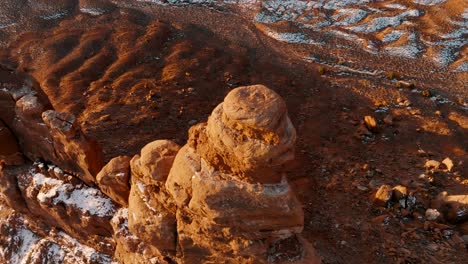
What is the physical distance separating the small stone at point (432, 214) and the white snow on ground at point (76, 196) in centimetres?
1413

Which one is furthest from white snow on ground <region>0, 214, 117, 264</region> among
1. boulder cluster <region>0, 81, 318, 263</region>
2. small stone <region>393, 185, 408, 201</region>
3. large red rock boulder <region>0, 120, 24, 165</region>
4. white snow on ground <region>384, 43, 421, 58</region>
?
white snow on ground <region>384, 43, 421, 58</region>

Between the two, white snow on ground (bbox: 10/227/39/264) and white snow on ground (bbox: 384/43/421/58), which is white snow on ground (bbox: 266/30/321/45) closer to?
white snow on ground (bbox: 384/43/421/58)

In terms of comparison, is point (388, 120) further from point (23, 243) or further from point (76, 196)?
point (23, 243)

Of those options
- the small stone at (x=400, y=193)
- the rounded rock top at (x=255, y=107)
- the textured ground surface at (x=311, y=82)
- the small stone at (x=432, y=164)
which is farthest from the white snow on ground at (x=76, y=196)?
the small stone at (x=432, y=164)

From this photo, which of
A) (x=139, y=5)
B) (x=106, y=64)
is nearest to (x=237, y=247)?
(x=106, y=64)

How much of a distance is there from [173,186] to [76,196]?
596cm

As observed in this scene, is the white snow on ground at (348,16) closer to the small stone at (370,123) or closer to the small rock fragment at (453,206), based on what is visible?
the small stone at (370,123)

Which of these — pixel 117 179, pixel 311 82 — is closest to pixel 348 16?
pixel 311 82

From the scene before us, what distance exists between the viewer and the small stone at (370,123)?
2836 centimetres

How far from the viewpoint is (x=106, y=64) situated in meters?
37.8

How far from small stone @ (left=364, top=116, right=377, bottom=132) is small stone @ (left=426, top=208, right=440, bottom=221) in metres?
8.65

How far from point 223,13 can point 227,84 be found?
14.4 meters

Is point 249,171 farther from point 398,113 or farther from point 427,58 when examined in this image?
point 427,58

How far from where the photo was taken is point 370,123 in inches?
1125
